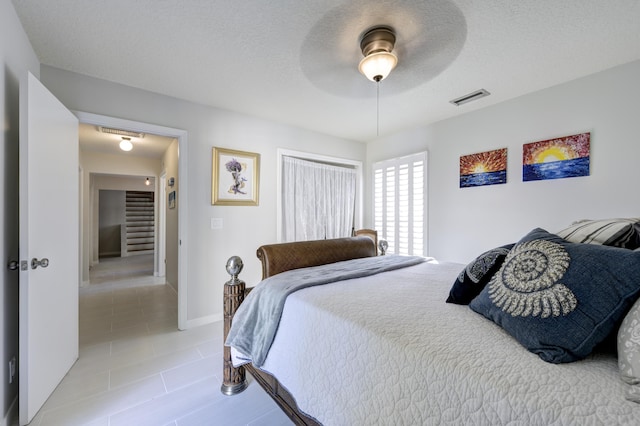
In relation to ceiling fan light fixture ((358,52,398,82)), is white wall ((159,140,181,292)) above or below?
below

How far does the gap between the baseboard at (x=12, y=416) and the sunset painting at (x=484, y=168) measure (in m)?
4.22

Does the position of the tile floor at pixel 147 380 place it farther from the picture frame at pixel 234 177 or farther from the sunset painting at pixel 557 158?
the sunset painting at pixel 557 158

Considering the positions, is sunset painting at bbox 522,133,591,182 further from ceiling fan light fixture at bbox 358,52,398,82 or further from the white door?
the white door

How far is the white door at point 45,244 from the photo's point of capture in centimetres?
151

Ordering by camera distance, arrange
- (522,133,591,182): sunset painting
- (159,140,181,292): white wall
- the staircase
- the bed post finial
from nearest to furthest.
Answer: the bed post finial → (522,133,591,182): sunset painting → (159,140,181,292): white wall → the staircase

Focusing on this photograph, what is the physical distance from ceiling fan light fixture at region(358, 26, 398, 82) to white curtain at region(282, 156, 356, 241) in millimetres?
2071

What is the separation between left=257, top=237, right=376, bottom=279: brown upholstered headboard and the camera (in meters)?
1.88

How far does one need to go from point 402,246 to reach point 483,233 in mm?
1117

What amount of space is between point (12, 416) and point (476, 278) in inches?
108

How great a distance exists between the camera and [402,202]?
3.93 metres

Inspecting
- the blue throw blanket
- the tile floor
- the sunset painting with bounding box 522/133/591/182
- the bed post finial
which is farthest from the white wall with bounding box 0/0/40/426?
the sunset painting with bounding box 522/133/591/182

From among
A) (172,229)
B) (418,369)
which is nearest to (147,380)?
(418,369)

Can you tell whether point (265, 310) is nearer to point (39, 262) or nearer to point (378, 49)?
point (39, 262)

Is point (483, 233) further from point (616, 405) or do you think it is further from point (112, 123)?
point (112, 123)
